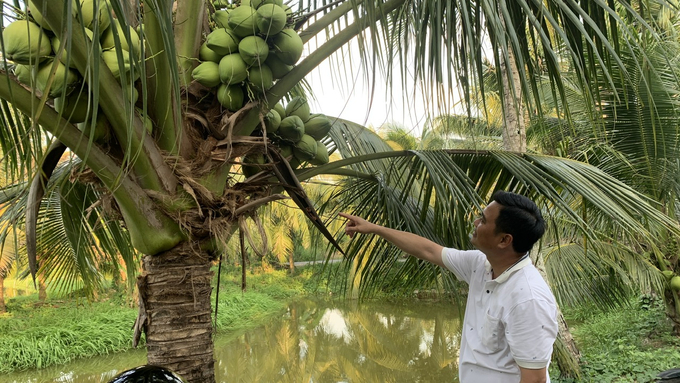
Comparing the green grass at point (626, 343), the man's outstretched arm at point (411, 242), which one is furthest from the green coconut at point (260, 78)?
the green grass at point (626, 343)

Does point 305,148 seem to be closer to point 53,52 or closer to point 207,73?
point 207,73

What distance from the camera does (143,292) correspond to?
1720 mm

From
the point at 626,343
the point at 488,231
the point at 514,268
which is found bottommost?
the point at 626,343

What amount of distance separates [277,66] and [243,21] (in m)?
0.19

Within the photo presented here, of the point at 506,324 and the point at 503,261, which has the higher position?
the point at 503,261

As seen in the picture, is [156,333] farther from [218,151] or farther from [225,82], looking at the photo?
[225,82]

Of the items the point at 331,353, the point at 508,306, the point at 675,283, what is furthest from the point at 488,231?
the point at 331,353

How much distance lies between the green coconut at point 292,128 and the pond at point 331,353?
21.1 feet

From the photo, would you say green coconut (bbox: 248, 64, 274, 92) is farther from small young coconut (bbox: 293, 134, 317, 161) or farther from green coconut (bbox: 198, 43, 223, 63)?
small young coconut (bbox: 293, 134, 317, 161)

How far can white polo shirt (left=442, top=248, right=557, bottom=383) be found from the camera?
1.37 meters

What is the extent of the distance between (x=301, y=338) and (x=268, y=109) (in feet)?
30.6

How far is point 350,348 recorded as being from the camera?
9.67 meters

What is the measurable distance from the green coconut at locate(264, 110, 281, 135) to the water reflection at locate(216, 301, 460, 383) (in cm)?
653

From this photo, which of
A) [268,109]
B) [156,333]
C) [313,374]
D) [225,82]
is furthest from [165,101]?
[313,374]
